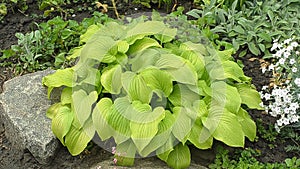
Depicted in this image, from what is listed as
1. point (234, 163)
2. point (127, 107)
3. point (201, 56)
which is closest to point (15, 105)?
point (127, 107)

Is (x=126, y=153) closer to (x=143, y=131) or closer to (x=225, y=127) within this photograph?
(x=143, y=131)

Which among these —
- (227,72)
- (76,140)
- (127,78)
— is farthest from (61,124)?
(227,72)

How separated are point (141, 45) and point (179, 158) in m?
0.84

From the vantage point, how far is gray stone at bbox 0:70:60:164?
10.6ft

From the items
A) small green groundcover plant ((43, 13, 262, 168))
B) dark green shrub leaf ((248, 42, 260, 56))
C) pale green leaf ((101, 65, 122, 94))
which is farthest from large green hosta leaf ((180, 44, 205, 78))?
dark green shrub leaf ((248, 42, 260, 56))

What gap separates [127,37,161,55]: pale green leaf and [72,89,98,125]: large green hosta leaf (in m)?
0.44

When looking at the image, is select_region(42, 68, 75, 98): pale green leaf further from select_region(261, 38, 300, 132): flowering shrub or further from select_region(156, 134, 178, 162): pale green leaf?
select_region(261, 38, 300, 132): flowering shrub

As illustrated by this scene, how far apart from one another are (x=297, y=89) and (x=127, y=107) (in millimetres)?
1178

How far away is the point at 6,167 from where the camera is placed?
3.37 m

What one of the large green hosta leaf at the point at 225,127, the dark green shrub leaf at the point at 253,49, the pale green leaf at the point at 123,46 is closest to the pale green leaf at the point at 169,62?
the pale green leaf at the point at 123,46

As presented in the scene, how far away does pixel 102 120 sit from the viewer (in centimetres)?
301

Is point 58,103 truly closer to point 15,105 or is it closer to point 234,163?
point 15,105

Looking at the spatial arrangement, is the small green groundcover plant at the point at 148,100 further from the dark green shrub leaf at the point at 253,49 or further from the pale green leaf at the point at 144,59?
the dark green shrub leaf at the point at 253,49

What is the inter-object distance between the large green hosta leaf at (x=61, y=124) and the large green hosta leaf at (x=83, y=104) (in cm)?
7
